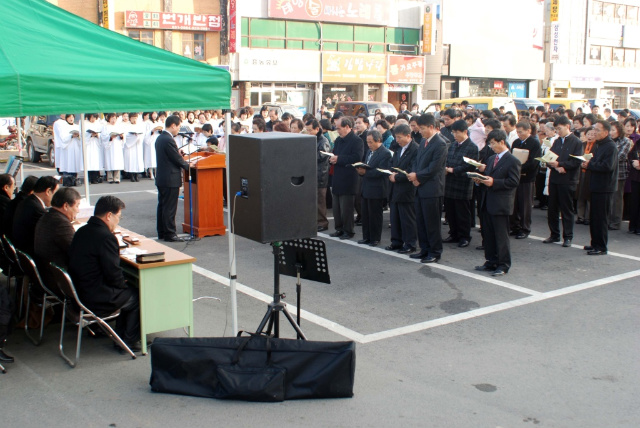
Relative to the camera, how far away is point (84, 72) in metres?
5.65

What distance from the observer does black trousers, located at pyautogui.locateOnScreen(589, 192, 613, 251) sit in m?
9.32

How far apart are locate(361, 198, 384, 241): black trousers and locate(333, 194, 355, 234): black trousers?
407 mm

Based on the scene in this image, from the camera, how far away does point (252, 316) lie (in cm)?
699

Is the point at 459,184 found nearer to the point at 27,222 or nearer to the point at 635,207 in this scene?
the point at 635,207

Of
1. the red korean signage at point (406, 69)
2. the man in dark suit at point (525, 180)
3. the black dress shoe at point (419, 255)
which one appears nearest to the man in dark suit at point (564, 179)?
the man in dark suit at point (525, 180)

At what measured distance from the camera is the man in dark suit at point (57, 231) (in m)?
5.98

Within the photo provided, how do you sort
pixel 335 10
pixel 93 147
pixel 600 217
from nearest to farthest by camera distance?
1. pixel 600 217
2. pixel 93 147
3. pixel 335 10

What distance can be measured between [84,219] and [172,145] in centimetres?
252

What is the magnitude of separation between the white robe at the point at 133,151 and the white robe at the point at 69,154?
1121 millimetres

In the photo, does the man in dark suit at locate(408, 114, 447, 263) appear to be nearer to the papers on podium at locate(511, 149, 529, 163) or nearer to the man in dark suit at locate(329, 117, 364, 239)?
the man in dark suit at locate(329, 117, 364, 239)

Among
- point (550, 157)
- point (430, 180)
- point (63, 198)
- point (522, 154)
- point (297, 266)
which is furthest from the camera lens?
point (522, 154)

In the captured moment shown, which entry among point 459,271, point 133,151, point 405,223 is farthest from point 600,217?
point 133,151

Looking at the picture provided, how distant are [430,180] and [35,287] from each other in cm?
505

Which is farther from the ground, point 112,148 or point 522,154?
point 522,154
